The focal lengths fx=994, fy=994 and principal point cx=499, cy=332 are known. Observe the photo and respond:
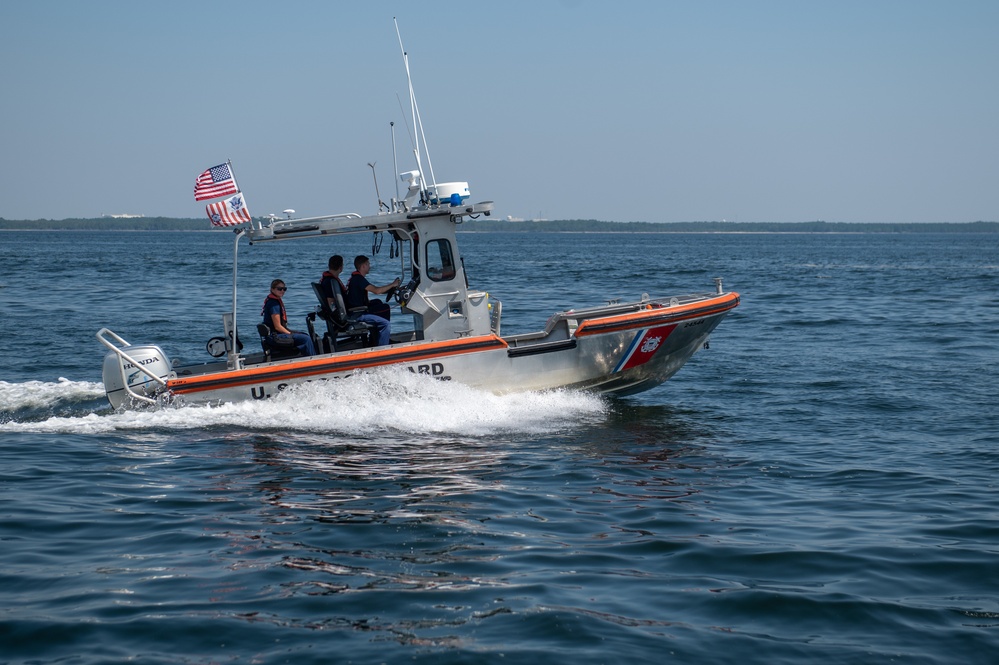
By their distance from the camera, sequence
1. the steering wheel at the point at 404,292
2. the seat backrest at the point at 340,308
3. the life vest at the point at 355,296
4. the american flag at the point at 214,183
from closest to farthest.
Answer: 1. the american flag at the point at 214,183
2. the seat backrest at the point at 340,308
3. the life vest at the point at 355,296
4. the steering wheel at the point at 404,292

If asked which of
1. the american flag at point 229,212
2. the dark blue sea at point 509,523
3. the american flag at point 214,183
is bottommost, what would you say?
the dark blue sea at point 509,523

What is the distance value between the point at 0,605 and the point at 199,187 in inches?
217

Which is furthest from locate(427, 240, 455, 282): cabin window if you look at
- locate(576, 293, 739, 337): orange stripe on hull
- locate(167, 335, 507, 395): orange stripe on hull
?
locate(576, 293, 739, 337): orange stripe on hull

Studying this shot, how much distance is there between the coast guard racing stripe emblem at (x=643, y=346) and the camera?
11.9 m

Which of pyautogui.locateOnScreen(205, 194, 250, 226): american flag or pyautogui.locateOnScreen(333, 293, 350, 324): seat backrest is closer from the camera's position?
pyautogui.locateOnScreen(205, 194, 250, 226): american flag

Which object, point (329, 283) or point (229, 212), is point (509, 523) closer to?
point (329, 283)

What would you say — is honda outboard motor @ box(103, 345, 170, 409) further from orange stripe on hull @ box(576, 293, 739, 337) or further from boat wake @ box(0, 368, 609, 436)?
orange stripe on hull @ box(576, 293, 739, 337)

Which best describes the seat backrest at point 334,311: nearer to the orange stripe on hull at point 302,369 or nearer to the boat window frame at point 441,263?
the orange stripe on hull at point 302,369

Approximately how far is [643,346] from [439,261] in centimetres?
266

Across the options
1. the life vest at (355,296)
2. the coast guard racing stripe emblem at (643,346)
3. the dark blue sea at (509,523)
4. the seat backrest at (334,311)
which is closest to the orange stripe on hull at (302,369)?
the dark blue sea at (509,523)

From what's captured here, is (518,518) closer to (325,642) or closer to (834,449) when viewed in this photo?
(325,642)

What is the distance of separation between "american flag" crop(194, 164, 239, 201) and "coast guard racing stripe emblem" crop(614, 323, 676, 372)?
16.2 ft

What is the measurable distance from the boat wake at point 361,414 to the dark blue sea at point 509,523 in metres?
0.03

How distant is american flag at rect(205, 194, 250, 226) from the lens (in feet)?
34.6
